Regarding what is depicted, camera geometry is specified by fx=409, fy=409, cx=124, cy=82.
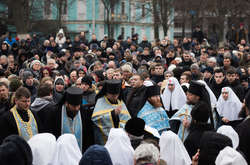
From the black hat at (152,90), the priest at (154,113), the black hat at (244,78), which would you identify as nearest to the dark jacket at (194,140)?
the priest at (154,113)

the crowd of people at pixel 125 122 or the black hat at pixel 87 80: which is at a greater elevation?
the black hat at pixel 87 80

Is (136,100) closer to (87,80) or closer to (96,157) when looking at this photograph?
(87,80)

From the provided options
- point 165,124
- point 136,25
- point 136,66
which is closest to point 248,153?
point 165,124

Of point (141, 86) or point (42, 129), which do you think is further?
point (141, 86)

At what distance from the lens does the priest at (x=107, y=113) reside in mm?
6207

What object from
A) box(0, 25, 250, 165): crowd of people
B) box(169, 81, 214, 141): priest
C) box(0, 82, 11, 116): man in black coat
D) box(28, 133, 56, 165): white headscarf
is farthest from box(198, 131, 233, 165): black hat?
box(0, 82, 11, 116): man in black coat

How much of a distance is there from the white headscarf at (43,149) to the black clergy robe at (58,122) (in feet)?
4.63

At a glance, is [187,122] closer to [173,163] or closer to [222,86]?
[173,163]

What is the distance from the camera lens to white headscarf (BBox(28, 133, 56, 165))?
4.43m

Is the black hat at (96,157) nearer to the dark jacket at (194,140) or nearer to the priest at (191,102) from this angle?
the dark jacket at (194,140)

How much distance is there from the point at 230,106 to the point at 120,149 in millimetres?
4159

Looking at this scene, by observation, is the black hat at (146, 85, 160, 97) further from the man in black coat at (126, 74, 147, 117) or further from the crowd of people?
the man in black coat at (126, 74, 147, 117)

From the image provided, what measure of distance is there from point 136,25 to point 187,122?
54355mm

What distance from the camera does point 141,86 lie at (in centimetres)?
773
